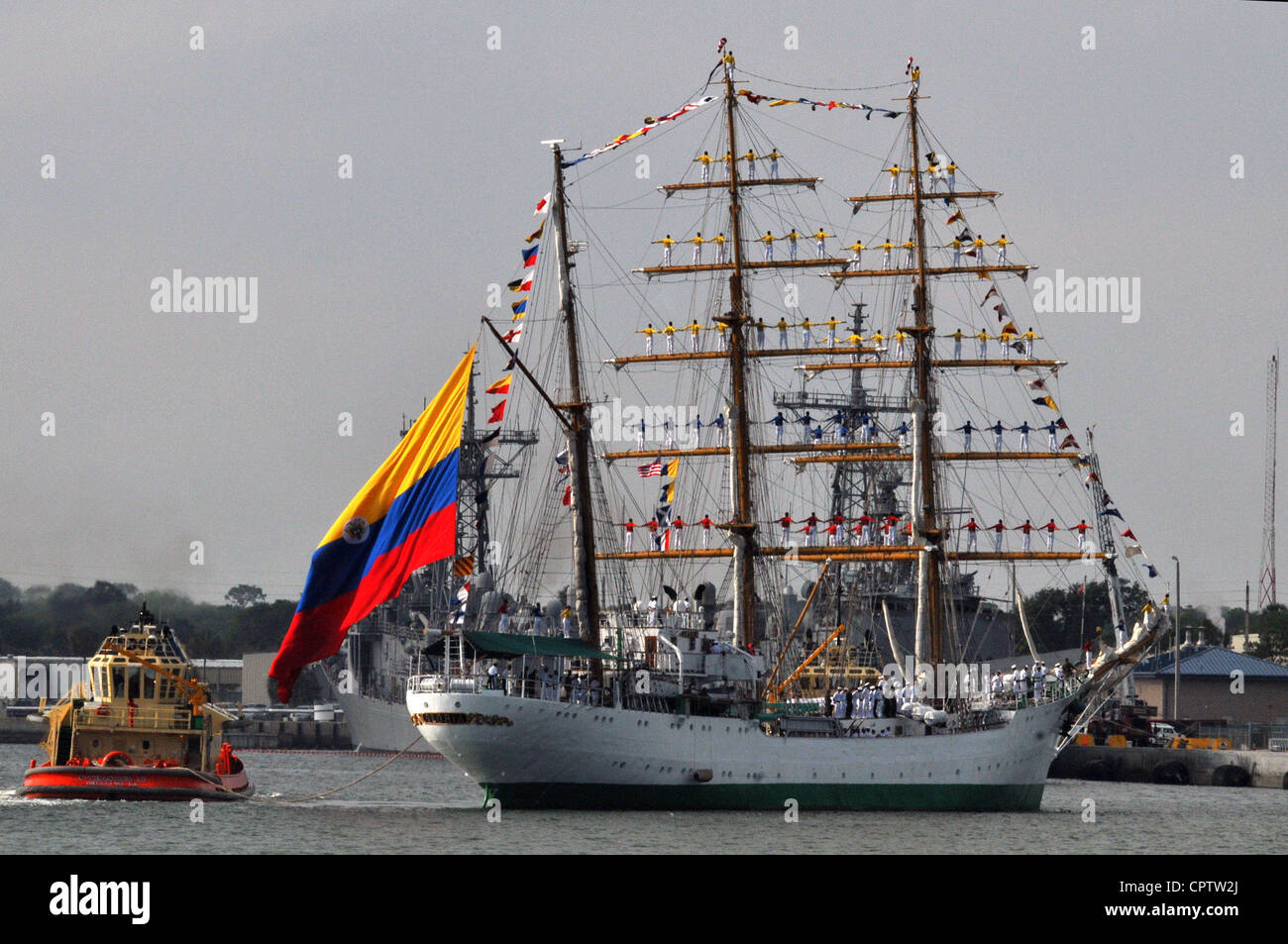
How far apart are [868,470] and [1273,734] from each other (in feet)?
116

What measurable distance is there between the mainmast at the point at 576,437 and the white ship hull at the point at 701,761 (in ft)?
18.5

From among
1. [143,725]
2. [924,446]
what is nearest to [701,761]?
[143,725]

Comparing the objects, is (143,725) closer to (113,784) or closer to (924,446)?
(113,784)

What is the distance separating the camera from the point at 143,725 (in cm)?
6475

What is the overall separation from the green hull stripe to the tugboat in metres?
9.97

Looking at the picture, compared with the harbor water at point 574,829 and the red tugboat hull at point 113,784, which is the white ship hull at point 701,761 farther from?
the red tugboat hull at point 113,784

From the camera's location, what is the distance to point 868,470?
137875 millimetres

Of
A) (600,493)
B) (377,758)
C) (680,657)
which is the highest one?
(600,493)

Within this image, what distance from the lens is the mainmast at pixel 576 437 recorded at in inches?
2825

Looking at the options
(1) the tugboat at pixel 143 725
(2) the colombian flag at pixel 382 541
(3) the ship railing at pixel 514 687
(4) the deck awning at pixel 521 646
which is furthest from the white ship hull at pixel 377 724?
(2) the colombian flag at pixel 382 541

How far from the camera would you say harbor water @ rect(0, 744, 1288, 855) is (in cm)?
5081

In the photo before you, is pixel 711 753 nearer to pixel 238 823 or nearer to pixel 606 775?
pixel 606 775

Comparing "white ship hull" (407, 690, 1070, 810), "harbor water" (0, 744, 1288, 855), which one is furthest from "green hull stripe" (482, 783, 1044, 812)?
"harbor water" (0, 744, 1288, 855)
